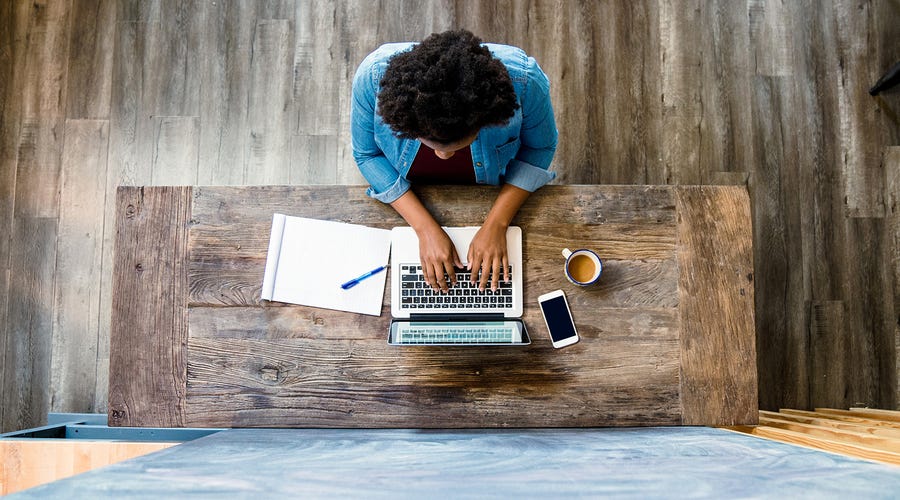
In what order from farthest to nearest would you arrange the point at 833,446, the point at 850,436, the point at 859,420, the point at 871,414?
the point at 871,414 < the point at 859,420 < the point at 850,436 < the point at 833,446

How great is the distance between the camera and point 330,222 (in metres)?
1.36

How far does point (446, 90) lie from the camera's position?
0.99 metres

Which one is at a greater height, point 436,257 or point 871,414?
point 436,257

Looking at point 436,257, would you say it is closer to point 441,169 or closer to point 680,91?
point 441,169

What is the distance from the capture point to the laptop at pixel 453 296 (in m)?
1.32

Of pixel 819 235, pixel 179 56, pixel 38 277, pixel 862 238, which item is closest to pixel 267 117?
pixel 179 56

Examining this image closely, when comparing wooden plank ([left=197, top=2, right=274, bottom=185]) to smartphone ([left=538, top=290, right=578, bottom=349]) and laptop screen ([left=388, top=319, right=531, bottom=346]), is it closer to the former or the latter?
laptop screen ([left=388, top=319, right=531, bottom=346])

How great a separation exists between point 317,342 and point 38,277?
4.79ft

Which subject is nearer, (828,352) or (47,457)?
(47,457)

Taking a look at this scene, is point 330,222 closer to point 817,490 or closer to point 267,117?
point 267,117

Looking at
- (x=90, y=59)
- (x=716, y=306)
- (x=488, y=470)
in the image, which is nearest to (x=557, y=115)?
(x=716, y=306)

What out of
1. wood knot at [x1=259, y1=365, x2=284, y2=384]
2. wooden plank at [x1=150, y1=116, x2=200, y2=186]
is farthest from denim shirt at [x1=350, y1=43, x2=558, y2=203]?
wooden plank at [x1=150, y1=116, x2=200, y2=186]

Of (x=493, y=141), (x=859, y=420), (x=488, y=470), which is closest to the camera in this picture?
(x=488, y=470)

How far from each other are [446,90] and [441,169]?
0.41 m
